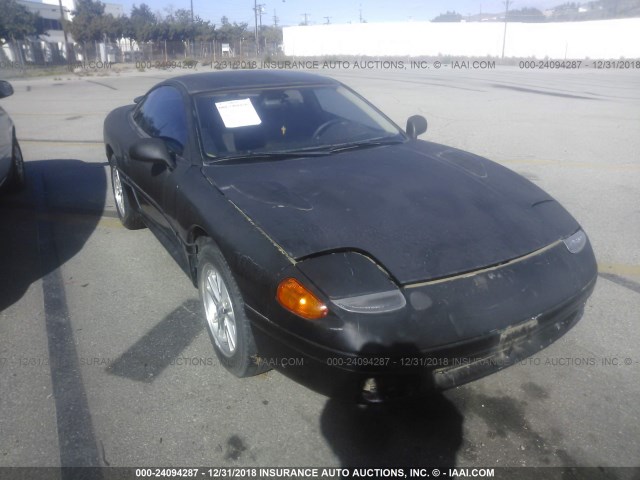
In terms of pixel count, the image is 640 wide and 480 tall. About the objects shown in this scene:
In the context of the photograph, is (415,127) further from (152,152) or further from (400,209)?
(152,152)

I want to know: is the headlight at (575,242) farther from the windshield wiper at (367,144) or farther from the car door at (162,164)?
the car door at (162,164)

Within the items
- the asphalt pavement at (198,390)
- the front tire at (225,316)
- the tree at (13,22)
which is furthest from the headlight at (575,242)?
the tree at (13,22)

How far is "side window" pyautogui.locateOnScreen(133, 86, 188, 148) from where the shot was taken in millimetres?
3521

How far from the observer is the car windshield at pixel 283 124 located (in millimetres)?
3320

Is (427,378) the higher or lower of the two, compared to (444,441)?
higher

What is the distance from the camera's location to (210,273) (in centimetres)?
284

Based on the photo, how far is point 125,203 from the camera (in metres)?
4.57

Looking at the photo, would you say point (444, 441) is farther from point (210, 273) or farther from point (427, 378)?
point (210, 273)

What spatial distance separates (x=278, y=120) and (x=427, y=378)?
6.81ft

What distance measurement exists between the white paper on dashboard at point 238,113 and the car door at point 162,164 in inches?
10.1

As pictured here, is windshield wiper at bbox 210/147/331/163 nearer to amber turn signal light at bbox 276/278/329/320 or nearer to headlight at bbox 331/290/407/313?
amber turn signal light at bbox 276/278/329/320

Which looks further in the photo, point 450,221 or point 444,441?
point 450,221

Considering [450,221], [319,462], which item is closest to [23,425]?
[319,462]

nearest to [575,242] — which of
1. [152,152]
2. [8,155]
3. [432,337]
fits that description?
[432,337]
